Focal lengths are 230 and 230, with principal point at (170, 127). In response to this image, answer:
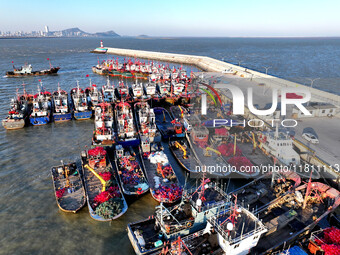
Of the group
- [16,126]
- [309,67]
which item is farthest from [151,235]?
[309,67]

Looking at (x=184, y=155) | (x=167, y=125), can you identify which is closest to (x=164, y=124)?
(x=167, y=125)

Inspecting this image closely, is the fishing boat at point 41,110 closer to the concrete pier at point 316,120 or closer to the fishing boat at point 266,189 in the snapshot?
the fishing boat at point 266,189

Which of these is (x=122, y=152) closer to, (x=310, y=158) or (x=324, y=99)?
(x=310, y=158)

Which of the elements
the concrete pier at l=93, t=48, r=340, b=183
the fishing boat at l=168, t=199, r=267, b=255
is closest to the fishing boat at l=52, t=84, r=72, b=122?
the concrete pier at l=93, t=48, r=340, b=183

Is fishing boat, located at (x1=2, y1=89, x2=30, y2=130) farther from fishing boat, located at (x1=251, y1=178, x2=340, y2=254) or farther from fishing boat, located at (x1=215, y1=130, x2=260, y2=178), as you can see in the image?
fishing boat, located at (x1=251, y1=178, x2=340, y2=254)

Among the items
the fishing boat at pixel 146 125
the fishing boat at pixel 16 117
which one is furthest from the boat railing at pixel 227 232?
the fishing boat at pixel 16 117

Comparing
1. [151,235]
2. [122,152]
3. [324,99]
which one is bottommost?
[151,235]
